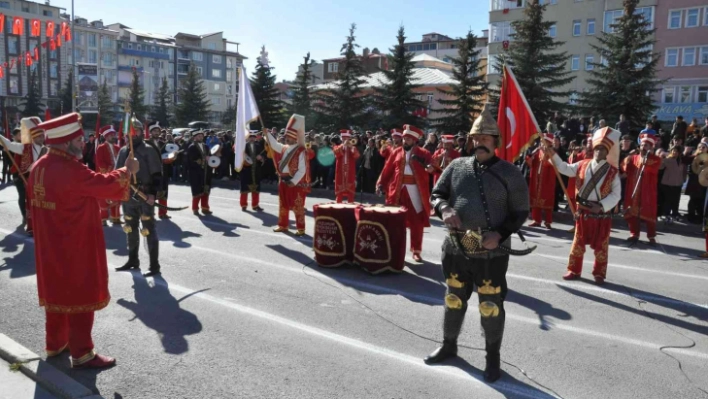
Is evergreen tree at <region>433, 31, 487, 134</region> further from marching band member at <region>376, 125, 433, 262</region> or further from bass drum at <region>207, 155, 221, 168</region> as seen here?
marching band member at <region>376, 125, 433, 262</region>

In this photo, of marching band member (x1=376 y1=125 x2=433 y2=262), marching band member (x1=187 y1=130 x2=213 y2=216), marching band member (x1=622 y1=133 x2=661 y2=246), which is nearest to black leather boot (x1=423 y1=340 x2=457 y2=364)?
marching band member (x1=376 y1=125 x2=433 y2=262)

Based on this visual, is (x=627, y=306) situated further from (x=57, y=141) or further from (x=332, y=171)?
(x=332, y=171)

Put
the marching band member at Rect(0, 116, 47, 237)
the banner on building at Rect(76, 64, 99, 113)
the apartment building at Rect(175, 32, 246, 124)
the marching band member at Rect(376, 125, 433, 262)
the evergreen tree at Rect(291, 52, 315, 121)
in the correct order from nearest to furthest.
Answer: the marching band member at Rect(376, 125, 433, 262) < the marching band member at Rect(0, 116, 47, 237) < the evergreen tree at Rect(291, 52, 315, 121) < the banner on building at Rect(76, 64, 99, 113) < the apartment building at Rect(175, 32, 246, 124)

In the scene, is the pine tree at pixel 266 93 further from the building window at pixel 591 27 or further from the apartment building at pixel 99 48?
the apartment building at pixel 99 48

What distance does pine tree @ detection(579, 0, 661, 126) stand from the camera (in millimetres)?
29891

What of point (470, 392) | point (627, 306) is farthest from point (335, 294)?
point (627, 306)

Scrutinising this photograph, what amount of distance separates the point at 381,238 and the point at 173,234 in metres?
5.10

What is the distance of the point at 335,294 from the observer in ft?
24.9

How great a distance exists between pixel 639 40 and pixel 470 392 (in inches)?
1210

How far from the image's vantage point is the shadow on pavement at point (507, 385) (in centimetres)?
479

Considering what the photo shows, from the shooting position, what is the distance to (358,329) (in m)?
6.27

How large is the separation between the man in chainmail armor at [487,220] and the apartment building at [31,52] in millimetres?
83714

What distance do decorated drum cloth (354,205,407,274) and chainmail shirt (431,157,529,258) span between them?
126 inches

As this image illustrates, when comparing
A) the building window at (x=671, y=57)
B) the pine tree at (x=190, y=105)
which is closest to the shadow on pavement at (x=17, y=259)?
the pine tree at (x=190, y=105)
